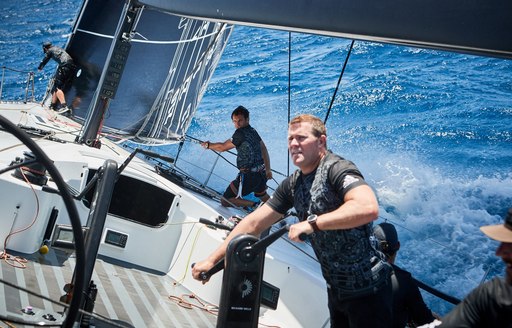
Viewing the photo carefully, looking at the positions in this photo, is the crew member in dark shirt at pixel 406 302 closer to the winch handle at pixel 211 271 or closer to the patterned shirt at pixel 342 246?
the patterned shirt at pixel 342 246

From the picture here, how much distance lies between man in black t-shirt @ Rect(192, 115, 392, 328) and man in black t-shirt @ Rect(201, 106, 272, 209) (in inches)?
118

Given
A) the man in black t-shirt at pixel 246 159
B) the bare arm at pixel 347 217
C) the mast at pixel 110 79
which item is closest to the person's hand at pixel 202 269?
the bare arm at pixel 347 217

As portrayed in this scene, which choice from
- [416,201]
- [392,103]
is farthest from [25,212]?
[392,103]

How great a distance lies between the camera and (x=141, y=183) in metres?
4.55

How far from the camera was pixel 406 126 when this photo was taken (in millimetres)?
12211

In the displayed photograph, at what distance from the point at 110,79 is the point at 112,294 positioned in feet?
6.87

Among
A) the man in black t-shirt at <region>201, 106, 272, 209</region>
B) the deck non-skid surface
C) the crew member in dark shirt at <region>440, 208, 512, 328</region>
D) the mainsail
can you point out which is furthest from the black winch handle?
the mainsail

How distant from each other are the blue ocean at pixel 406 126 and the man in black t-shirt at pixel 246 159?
6.19ft

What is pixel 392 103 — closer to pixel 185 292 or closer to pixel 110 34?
pixel 110 34

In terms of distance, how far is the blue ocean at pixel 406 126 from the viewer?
9398 millimetres

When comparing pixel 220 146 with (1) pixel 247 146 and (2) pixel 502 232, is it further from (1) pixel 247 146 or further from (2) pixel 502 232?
(2) pixel 502 232

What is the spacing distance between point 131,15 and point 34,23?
1647cm

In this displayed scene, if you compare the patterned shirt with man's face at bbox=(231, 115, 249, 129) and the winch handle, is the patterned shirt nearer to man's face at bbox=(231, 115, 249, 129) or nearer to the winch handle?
the winch handle

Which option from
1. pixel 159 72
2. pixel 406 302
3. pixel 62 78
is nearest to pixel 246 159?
pixel 159 72
